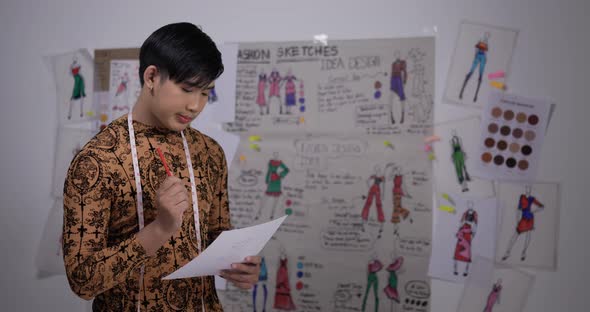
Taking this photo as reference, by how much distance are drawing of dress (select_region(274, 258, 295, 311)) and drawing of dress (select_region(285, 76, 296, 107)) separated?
0.59 metres

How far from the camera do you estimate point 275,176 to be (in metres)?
1.94

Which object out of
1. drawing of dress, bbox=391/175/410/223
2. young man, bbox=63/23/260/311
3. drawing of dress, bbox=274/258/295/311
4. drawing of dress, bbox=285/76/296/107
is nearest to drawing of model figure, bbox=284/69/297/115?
drawing of dress, bbox=285/76/296/107

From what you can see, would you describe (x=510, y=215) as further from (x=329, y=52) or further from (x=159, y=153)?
(x=159, y=153)

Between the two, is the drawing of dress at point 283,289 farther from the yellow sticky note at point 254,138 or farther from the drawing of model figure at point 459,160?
the drawing of model figure at point 459,160

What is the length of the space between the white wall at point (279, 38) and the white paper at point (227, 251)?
0.97 metres

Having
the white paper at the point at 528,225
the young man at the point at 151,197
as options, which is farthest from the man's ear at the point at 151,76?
the white paper at the point at 528,225

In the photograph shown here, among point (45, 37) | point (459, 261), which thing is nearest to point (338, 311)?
point (459, 261)

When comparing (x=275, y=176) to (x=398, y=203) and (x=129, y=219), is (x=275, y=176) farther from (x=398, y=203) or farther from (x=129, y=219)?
(x=129, y=219)

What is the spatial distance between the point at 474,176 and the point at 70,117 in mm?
1650

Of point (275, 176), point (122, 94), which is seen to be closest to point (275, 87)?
point (275, 176)

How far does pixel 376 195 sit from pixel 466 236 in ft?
1.12

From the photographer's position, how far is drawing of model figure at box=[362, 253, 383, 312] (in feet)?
6.03

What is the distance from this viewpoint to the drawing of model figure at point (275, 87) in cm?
194

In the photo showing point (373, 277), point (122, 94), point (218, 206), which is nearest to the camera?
point (218, 206)
